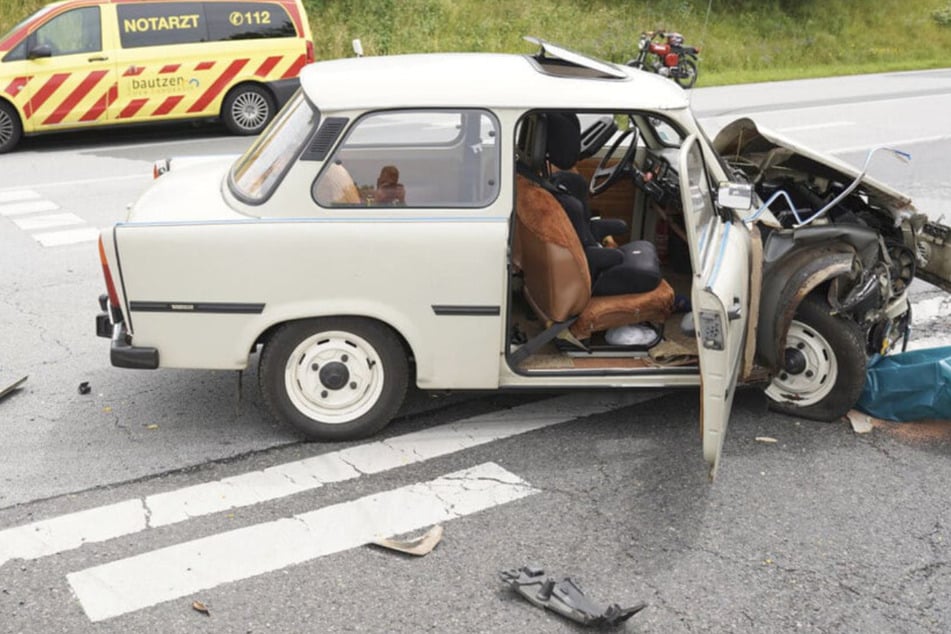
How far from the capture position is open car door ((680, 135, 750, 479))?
4637 millimetres

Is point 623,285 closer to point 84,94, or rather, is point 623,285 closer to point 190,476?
point 190,476

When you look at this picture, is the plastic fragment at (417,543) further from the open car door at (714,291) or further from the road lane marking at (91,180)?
the road lane marking at (91,180)

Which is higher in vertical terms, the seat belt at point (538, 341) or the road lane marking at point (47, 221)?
the seat belt at point (538, 341)

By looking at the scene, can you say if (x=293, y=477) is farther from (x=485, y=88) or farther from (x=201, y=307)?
(x=485, y=88)

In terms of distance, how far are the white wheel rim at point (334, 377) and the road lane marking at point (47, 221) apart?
5157mm

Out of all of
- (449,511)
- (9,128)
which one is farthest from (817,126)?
(449,511)

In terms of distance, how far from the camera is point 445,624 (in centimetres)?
405

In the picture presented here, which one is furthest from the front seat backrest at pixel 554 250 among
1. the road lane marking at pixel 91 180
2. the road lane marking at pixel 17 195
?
the road lane marking at pixel 91 180

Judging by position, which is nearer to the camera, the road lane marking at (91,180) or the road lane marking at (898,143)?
the road lane marking at (91,180)

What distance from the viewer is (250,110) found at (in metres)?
14.1

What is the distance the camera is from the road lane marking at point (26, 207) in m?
10.0

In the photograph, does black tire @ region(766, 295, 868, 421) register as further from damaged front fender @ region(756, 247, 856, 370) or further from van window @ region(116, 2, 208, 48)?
van window @ region(116, 2, 208, 48)

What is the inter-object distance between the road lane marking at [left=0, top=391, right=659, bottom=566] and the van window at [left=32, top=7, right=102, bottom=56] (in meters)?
9.36

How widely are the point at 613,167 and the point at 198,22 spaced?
8433mm
